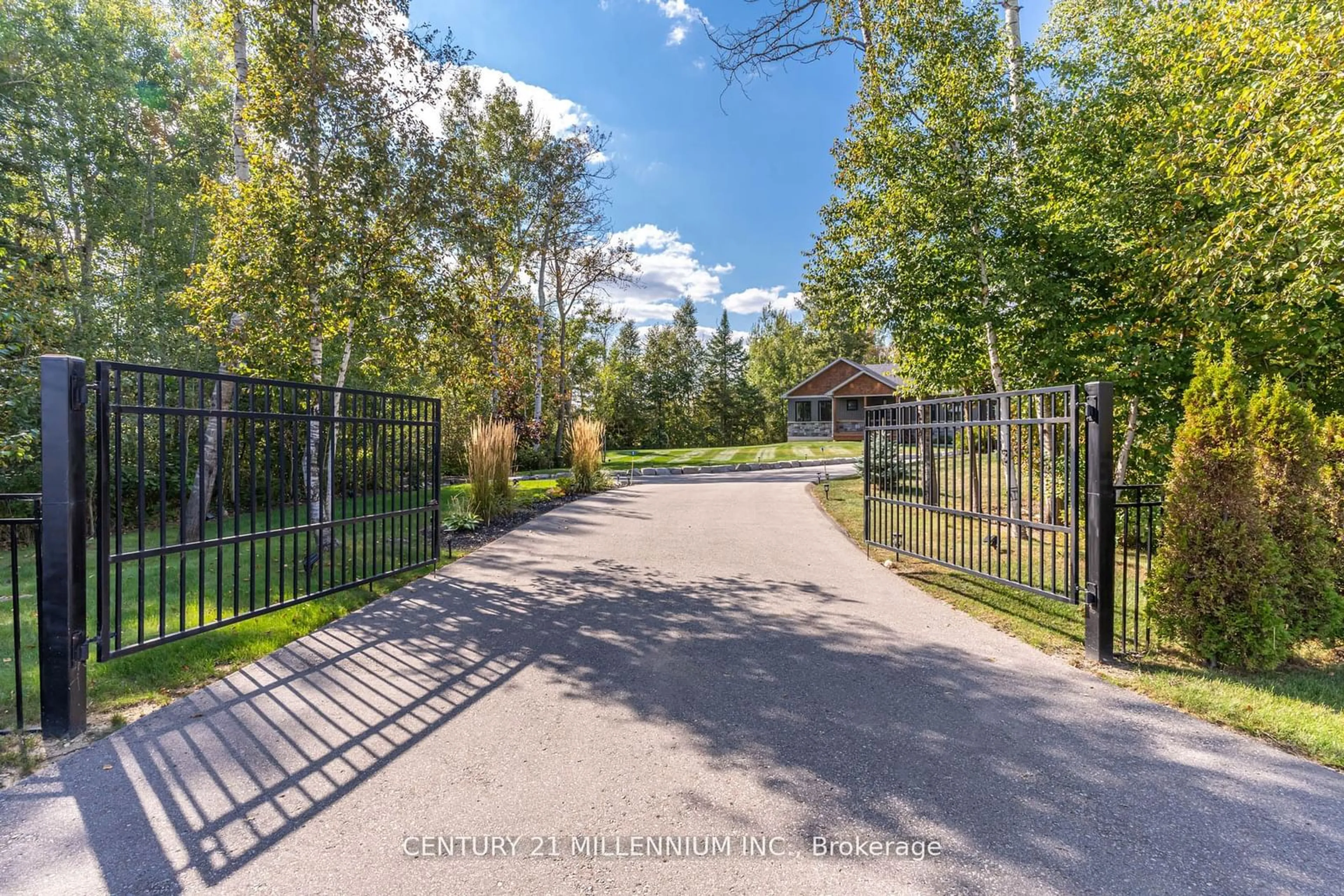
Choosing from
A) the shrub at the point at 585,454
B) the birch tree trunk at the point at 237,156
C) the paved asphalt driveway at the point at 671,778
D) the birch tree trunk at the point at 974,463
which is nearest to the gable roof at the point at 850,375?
the shrub at the point at 585,454

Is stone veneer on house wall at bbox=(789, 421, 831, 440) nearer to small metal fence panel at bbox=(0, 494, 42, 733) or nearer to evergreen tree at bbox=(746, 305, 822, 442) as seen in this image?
evergreen tree at bbox=(746, 305, 822, 442)

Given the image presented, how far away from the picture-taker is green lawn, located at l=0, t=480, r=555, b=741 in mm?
3182

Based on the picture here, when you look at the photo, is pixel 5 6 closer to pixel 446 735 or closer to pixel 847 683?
pixel 446 735

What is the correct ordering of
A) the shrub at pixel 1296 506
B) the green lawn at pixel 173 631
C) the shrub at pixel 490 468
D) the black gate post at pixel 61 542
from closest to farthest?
the black gate post at pixel 61 542 < the green lawn at pixel 173 631 < the shrub at pixel 1296 506 < the shrub at pixel 490 468

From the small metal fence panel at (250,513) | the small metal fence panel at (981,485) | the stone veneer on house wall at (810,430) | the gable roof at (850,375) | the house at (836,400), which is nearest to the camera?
the small metal fence panel at (250,513)

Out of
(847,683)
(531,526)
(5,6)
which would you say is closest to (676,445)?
(531,526)

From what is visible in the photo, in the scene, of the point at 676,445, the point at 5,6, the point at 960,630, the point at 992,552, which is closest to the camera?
the point at 960,630

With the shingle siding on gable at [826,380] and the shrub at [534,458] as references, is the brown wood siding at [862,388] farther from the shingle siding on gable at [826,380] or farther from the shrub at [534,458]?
the shrub at [534,458]

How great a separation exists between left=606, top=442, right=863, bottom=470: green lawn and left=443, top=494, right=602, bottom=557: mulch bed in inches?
354

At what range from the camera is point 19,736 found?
2668mm

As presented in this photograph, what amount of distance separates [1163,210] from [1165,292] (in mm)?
938

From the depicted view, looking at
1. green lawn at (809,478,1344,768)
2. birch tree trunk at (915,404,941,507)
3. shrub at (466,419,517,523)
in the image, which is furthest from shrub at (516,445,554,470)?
green lawn at (809,478,1344,768)

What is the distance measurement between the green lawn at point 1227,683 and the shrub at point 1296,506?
33 centimetres

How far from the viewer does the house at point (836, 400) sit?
2994 cm
